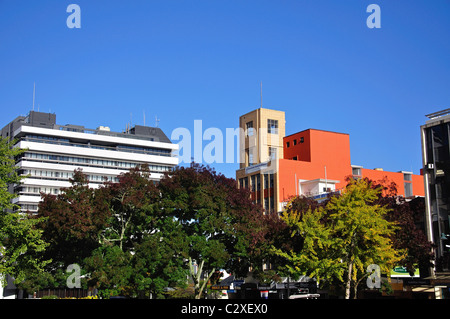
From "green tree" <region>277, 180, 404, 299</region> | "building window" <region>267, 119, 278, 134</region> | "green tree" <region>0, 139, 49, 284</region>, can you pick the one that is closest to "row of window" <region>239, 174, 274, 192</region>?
"building window" <region>267, 119, 278, 134</region>

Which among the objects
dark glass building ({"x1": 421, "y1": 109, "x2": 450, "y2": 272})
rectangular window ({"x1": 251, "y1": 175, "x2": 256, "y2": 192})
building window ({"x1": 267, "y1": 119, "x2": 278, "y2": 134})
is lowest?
dark glass building ({"x1": 421, "y1": 109, "x2": 450, "y2": 272})

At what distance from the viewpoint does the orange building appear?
287ft

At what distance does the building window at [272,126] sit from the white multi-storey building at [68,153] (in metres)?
42.9

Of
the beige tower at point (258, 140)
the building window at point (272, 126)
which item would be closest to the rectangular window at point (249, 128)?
the beige tower at point (258, 140)

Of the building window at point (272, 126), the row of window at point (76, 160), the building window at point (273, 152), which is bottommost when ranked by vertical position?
the building window at point (273, 152)

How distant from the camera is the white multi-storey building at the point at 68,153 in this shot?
138375mm

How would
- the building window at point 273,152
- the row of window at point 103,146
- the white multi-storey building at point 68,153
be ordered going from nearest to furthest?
the building window at point 273,152
the white multi-storey building at point 68,153
the row of window at point 103,146

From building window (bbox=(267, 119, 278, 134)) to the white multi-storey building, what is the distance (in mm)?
42946

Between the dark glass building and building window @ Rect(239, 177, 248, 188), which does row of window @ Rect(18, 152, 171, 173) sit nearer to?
building window @ Rect(239, 177, 248, 188)

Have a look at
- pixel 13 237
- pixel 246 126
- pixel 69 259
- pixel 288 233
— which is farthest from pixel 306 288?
pixel 246 126

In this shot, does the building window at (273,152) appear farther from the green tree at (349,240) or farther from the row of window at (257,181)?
the green tree at (349,240)

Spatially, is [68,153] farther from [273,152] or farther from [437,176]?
[437,176]

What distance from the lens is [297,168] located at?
89688 mm

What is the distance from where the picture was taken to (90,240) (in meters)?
49.4
